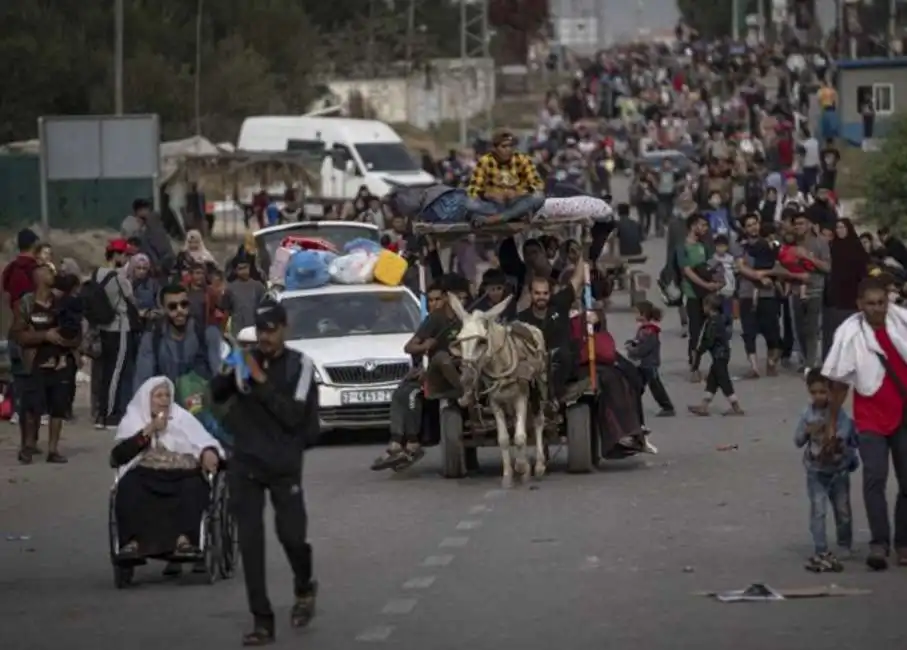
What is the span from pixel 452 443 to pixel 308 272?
22.9ft

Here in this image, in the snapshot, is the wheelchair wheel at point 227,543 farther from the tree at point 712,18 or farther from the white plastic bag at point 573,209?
the tree at point 712,18

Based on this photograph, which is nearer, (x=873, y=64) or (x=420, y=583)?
(x=420, y=583)

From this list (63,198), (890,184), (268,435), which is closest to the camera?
(268,435)

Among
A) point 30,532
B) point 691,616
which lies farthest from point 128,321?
point 691,616

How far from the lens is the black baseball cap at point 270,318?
13.4 m

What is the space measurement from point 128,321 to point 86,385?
579cm

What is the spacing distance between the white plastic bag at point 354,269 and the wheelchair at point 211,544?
11788 mm

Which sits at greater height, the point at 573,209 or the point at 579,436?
the point at 573,209

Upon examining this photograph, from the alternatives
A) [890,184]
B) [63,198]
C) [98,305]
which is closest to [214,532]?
[98,305]

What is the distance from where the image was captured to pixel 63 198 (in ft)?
188

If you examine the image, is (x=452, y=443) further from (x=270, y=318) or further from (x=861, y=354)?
(x=270, y=318)

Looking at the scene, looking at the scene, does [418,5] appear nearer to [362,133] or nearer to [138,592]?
[362,133]

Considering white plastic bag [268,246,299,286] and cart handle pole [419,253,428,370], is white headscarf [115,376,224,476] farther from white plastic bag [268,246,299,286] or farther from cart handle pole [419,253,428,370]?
white plastic bag [268,246,299,286]

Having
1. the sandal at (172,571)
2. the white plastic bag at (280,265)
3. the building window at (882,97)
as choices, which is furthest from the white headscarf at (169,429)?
the building window at (882,97)
